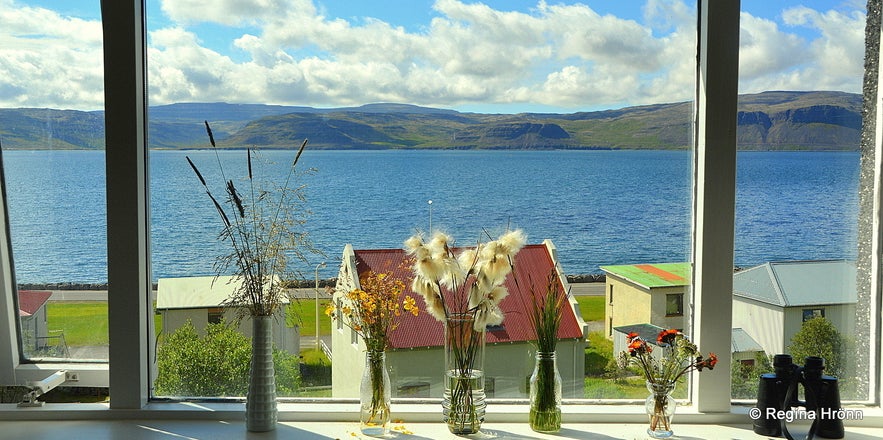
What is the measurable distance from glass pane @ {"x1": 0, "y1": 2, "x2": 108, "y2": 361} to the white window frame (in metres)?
0.16

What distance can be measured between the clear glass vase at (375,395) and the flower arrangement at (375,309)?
40 mm

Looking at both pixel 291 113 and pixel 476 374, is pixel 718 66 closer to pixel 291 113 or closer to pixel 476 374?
pixel 476 374

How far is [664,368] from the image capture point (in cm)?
240

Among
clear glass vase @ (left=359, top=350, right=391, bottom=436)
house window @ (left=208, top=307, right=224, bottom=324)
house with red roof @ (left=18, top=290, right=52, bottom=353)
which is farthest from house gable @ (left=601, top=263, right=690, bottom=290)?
house with red roof @ (left=18, top=290, right=52, bottom=353)

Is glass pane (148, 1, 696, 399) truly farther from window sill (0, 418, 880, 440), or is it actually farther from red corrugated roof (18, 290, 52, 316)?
red corrugated roof (18, 290, 52, 316)

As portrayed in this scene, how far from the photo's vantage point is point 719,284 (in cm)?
250

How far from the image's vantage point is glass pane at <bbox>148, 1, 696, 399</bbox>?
261 cm

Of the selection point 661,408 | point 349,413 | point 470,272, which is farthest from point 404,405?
point 661,408

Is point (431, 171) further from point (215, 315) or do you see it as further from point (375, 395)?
point (215, 315)

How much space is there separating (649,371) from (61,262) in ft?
6.42

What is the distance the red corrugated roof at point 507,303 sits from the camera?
2607 millimetres

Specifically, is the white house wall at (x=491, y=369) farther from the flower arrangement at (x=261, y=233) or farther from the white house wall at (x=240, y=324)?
the flower arrangement at (x=261, y=233)

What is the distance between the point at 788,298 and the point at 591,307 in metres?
0.65

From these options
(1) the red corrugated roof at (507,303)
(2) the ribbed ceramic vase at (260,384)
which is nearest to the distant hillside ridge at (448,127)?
(1) the red corrugated roof at (507,303)
